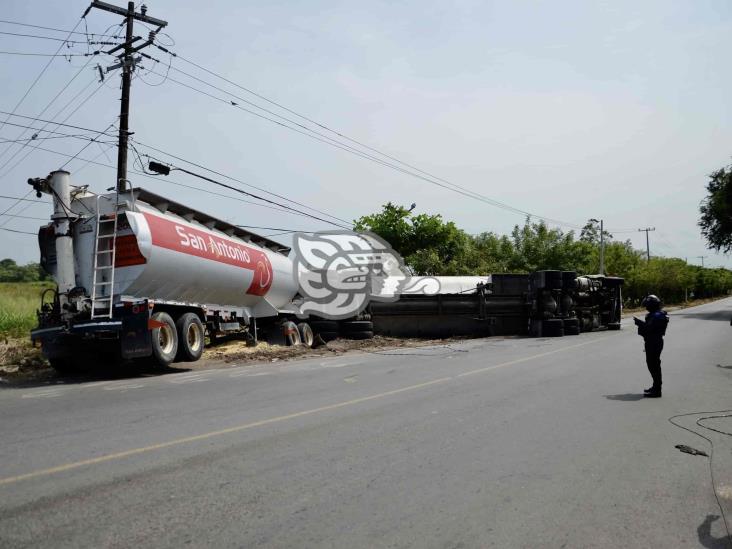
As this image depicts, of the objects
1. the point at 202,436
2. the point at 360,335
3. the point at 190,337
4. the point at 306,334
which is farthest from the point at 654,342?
the point at 306,334

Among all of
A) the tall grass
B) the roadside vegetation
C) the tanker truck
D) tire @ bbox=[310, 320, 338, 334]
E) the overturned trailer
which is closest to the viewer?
the tanker truck

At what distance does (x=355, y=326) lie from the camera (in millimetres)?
21703

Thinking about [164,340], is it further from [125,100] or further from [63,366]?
[125,100]

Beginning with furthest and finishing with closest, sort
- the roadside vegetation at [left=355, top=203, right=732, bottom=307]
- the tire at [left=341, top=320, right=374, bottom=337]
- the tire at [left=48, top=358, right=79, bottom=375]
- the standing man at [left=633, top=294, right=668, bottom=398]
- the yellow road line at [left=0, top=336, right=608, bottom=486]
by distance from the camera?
1. the roadside vegetation at [left=355, top=203, right=732, bottom=307]
2. the tire at [left=341, top=320, right=374, bottom=337]
3. the tire at [left=48, top=358, right=79, bottom=375]
4. the standing man at [left=633, top=294, right=668, bottom=398]
5. the yellow road line at [left=0, top=336, right=608, bottom=486]

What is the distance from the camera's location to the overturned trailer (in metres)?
23.5

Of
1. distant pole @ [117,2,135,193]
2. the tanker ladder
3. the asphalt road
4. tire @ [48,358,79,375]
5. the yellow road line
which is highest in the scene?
distant pole @ [117,2,135,193]

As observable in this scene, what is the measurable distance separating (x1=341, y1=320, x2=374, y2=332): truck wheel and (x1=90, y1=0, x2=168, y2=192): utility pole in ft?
28.7

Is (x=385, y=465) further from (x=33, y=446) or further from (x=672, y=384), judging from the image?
(x=672, y=384)

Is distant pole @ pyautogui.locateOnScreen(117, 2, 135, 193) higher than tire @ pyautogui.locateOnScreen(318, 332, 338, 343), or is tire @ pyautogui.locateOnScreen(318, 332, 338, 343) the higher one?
distant pole @ pyautogui.locateOnScreen(117, 2, 135, 193)

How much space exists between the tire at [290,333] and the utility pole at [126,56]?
693 cm

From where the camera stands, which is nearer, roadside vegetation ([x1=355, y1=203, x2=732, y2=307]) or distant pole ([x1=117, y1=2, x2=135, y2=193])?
distant pole ([x1=117, y1=2, x2=135, y2=193])

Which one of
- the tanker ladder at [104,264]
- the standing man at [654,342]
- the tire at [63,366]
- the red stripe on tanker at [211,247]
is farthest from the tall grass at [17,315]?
the standing man at [654,342]

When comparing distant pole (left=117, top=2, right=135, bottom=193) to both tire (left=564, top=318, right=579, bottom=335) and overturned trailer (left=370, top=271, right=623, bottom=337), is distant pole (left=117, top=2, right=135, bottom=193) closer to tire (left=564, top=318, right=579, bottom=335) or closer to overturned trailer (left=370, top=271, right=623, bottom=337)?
overturned trailer (left=370, top=271, right=623, bottom=337)

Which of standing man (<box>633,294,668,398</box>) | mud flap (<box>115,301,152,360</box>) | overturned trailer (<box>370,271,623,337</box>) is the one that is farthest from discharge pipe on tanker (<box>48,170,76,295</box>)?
overturned trailer (<box>370,271,623,337</box>)
